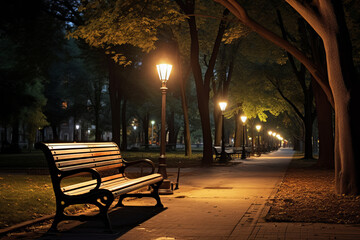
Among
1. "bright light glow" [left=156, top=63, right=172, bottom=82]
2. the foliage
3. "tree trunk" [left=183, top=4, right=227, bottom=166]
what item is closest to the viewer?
"bright light glow" [left=156, top=63, right=172, bottom=82]

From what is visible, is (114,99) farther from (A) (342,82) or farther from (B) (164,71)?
(A) (342,82)

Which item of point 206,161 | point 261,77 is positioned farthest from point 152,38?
point 261,77

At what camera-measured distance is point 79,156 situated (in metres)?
7.62

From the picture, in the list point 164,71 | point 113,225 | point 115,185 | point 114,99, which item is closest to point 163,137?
point 164,71

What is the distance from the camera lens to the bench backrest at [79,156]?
6.79 m

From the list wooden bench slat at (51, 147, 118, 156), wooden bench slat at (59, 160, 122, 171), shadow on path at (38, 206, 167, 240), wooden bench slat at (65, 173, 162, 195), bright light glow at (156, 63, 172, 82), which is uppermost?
bright light glow at (156, 63, 172, 82)

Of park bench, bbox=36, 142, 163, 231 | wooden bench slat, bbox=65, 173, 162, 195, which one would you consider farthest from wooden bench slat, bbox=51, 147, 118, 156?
wooden bench slat, bbox=65, 173, 162, 195

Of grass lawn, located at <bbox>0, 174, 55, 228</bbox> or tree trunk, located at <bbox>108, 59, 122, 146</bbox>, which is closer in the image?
grass lawn, located at <bbox>0, 174, 55, 228</bbox>

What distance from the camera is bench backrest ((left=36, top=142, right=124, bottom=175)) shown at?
22.3ft

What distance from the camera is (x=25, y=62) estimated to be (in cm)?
2866

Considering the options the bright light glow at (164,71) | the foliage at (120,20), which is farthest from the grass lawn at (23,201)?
the foliage at (120,20)

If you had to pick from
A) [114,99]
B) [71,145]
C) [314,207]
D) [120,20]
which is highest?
[120,20]

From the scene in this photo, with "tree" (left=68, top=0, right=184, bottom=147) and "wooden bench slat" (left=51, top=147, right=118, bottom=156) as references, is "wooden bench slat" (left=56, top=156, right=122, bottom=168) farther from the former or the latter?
"tree" (left=68, top=0, right=184, bottom=147)

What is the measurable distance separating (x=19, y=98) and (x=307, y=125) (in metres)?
20.8
